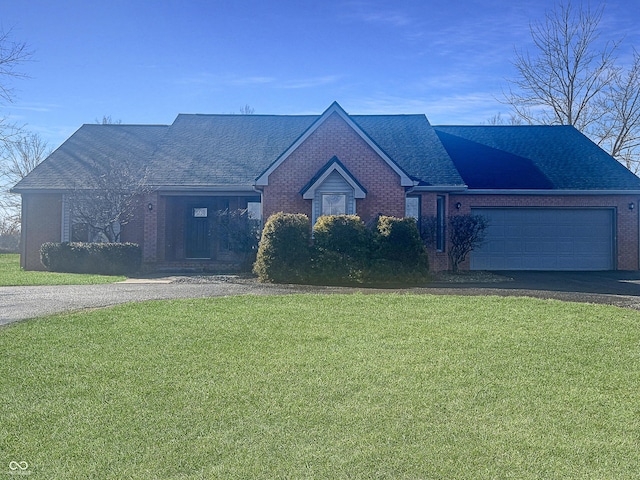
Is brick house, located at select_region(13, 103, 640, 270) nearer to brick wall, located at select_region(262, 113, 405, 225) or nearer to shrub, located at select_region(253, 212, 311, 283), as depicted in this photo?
brick wall, located at select_region(262, 113, 405, 225)

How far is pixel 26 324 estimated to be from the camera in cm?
865

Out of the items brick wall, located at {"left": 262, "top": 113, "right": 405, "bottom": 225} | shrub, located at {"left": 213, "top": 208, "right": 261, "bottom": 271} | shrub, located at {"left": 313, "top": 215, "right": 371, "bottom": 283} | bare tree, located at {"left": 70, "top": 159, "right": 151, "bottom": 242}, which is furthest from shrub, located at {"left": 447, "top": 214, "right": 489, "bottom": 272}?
bare tree, located at {"left": 70, "top": 159, "right": 151, "bottom": 242}

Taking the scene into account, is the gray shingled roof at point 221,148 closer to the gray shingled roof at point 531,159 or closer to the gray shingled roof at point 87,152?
the gray shingled roof at point 87,152

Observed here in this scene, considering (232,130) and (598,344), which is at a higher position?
(232,130)

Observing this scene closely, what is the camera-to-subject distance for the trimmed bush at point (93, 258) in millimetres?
18953

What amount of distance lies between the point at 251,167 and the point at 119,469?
1886 centimetres

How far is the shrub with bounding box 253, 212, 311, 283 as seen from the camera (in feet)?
50.3

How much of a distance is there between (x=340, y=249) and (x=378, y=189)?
13.4 ft

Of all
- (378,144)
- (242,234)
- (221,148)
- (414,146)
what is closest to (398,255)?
(378,144)

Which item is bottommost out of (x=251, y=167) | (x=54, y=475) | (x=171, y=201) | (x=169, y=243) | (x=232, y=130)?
(x=54, y=475)

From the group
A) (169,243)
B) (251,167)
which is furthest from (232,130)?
(169,243)

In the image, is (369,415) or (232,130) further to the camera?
(232,130)

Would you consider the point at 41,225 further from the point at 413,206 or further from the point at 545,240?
the point at 545,240

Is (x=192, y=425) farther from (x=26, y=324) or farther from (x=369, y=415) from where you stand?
(x=26, y=324)
